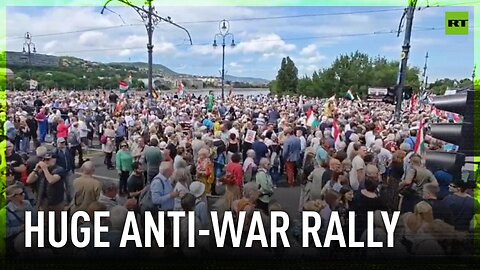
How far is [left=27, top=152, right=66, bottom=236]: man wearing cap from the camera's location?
19.4ft

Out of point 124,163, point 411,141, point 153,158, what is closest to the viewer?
point 153,158

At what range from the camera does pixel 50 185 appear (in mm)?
6133

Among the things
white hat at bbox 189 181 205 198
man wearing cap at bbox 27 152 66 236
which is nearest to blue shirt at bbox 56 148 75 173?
man wearing cap at bbox 27 152 66 236

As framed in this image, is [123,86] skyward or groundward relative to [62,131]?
skyward

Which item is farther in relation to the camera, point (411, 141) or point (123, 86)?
point (123, 86)

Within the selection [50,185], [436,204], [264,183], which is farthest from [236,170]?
[436,204]

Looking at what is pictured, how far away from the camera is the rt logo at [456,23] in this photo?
616cm

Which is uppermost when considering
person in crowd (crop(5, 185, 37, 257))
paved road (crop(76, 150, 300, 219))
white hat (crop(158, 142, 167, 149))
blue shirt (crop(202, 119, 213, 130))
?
blue shirt (crop(202, 119, 213, 130))

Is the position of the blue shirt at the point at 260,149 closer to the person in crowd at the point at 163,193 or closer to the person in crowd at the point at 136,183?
the person in crowd at the point at 136,183

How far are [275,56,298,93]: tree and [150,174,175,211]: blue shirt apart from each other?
3.24m

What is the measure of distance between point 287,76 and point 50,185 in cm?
779

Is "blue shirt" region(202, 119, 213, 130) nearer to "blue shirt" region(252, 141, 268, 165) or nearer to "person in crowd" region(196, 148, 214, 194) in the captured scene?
"blue shirt" region(252, 141, 268, 165)

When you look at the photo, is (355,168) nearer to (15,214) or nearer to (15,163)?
(15,214)

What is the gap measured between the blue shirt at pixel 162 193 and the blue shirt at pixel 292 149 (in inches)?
155
